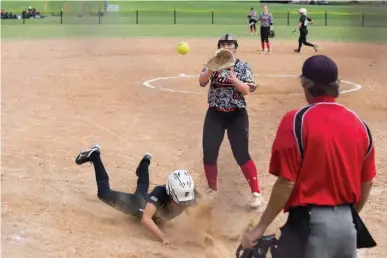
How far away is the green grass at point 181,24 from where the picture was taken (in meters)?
31.3

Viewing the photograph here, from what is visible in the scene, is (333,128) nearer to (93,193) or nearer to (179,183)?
(179,183)

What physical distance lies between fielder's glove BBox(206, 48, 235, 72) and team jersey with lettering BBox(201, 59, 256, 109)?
0.21 m

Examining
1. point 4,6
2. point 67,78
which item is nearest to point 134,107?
point 67,78

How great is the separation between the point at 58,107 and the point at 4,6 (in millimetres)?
40490

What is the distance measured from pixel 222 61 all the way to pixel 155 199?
1.68 meters

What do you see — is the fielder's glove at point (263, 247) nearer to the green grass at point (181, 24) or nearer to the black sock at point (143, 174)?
the black sock at point (143, 174)

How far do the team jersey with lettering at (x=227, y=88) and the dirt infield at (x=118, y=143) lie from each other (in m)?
1.21

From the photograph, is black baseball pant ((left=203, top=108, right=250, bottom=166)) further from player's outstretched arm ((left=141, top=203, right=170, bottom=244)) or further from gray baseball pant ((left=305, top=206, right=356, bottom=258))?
gray baseball pant ((left=305, top=206, right=356, bottom=258))

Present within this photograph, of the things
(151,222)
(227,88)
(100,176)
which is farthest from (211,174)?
(151,222)

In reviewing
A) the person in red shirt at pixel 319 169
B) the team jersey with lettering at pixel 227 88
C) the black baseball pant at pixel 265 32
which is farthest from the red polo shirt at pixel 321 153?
the black baseball pant at pixel 265 32

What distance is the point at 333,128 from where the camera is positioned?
3500 millimetres

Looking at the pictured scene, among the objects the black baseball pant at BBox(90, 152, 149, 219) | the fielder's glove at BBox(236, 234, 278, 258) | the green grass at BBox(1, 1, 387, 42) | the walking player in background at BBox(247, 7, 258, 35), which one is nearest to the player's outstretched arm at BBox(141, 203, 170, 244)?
the black baseball pant at BBox(90, 152, 149, 219)

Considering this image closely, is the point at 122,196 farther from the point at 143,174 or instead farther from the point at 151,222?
the point at 151,222

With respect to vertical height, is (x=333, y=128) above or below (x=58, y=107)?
above
